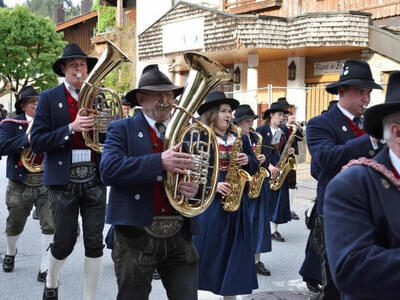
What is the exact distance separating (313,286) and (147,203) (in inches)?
106

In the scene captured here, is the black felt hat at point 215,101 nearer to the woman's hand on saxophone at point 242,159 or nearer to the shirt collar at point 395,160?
the woman's hand on saxophone at point 242,159

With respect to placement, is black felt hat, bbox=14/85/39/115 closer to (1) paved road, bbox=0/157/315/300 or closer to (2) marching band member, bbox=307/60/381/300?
(1) paved road, bbox=0/157/315/300

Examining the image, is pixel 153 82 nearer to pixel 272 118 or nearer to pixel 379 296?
pixel 379 296

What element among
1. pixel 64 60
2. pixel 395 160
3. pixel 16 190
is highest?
pixel 64 60

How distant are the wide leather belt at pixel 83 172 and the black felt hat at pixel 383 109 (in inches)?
117

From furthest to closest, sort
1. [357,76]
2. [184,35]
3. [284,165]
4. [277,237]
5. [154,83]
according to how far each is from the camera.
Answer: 1. [184,35]
2. [284,165]
3. [277,237]
4. [357,76]
5. [154,83]

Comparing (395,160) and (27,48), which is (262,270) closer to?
(395,160)

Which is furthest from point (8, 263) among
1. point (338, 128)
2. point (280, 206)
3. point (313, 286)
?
point (338, 128)

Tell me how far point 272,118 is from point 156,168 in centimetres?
574

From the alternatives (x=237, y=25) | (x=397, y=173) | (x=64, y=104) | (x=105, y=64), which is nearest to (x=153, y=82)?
(x=105, y=64)

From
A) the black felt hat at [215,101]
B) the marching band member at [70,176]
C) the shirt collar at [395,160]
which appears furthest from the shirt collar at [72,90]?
the shirt collar at [395,160]

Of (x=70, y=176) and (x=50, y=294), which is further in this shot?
(x=50, y=294)

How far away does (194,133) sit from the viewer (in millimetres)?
3693

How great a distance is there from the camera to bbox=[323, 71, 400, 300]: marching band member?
1934mm
